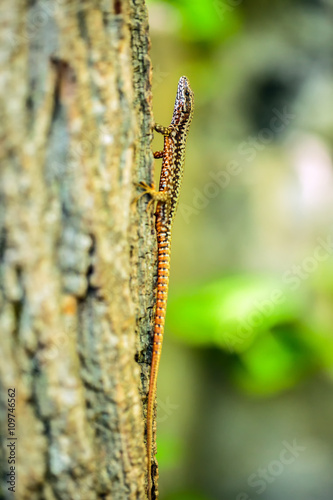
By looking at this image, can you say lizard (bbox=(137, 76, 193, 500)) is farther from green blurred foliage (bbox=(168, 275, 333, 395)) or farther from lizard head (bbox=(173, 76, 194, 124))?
green blurred foliage (bbox=(168, 275, 333, 395))

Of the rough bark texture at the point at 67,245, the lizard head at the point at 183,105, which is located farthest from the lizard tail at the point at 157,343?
the lizard head at the point at 183,105

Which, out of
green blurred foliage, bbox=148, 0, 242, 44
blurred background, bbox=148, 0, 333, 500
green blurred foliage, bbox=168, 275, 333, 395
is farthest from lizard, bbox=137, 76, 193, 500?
blurred background, bbox=148, 0, 333, 500

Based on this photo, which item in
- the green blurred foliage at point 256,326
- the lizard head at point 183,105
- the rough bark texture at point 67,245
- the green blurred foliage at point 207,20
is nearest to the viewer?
the rough bark texture at point 67,245

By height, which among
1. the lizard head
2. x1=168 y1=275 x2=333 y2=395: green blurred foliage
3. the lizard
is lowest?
x1=168 y1=275 x2=333 y2=395: green blurred foliage

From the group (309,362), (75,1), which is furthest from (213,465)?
(75,1)

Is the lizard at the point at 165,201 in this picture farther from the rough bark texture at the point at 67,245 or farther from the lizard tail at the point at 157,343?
the rough bark texture at the point at 67,245

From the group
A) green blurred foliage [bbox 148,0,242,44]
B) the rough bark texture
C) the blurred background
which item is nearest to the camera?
the rough bark texture

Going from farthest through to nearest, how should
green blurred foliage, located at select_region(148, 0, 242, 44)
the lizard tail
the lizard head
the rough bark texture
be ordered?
1. green blurred foliage, located at select_region(148, 0, 242, 44)
2. the lizard head
3. the lizard tail
4. the rough bark texture
